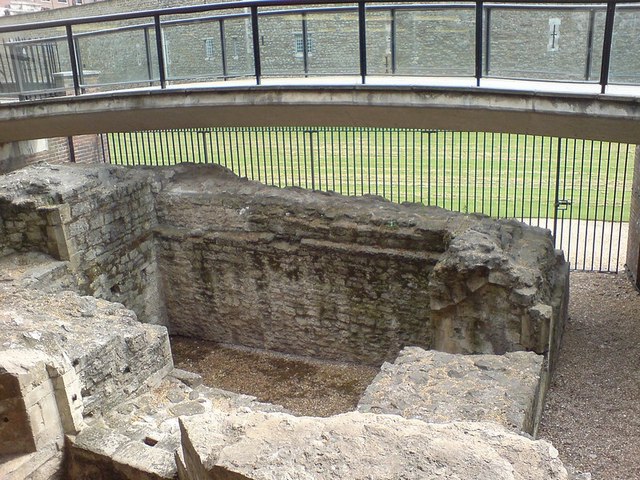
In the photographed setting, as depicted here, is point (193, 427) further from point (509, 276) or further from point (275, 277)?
point (275, 277)

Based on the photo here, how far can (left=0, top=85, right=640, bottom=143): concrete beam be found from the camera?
699cm

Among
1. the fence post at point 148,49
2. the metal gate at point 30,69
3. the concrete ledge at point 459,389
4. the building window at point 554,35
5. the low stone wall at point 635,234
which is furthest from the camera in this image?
the low stone wall at point 635,234

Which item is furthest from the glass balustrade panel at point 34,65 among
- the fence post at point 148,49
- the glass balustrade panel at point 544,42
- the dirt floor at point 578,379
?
the glass balustrade panel at point 544,42

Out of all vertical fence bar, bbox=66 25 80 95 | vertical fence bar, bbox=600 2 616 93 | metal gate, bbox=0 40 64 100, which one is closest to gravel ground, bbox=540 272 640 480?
vertical fence bar, bbox=600 2 616 93

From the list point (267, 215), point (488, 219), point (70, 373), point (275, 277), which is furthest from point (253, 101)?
point (70, 373)

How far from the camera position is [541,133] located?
7469mm

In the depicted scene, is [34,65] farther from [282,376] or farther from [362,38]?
[282,376]

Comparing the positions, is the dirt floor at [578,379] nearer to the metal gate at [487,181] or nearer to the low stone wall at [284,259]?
the low stone wall at [284,259]

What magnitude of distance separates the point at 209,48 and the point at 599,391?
6.38 metres

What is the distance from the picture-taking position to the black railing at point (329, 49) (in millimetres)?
6785

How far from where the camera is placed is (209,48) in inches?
344

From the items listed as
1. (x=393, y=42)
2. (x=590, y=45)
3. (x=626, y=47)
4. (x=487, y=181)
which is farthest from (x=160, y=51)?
(x=487, y=181)

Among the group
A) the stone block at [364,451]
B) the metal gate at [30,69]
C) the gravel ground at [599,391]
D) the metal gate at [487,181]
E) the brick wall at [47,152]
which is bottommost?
the gravel ground at [599,391]

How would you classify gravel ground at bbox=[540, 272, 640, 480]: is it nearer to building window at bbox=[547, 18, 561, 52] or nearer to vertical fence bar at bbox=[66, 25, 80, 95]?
building window at bbox=[547, 18, 561, 52]
